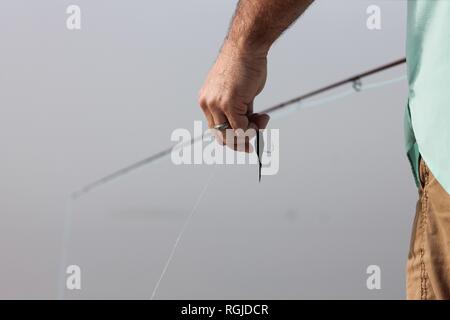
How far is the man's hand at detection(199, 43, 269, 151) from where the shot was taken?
0.50 meters

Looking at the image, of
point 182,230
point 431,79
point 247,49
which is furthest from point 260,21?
point 182,230

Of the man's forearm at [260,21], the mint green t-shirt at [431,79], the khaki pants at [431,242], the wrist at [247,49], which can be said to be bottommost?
the khaki pants at [431,242]

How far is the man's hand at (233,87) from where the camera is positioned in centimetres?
50

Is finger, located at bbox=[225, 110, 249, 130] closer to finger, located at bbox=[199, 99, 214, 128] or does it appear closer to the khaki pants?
finger, located at bbox=[199, 99, 214, 128]

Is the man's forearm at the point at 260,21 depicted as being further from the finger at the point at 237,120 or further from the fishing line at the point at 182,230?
the fishing line at the point at 182,230

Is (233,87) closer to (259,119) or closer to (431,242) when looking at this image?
(259,119)

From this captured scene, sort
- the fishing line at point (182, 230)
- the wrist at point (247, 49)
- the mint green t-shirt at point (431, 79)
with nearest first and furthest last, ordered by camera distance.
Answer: the mint green t-shirt at point (431, 79)
the wrist at point (247, 49)
the fishing line at point (182, 230)

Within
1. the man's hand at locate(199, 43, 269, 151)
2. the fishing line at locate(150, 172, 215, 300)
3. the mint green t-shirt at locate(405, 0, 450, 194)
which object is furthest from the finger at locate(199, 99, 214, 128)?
the fishing line at locate(150, 172, 215, 300)

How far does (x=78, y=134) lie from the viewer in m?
1.48

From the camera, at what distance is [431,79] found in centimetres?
40

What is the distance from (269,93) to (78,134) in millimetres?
542

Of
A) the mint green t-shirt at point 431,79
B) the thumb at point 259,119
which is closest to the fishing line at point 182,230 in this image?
the thumb at point 259,119

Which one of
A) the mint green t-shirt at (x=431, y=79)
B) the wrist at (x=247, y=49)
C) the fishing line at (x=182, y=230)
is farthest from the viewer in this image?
the fishing line at (x=182, y=230)

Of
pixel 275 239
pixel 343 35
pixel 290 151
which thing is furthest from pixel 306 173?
pixel 343 35
